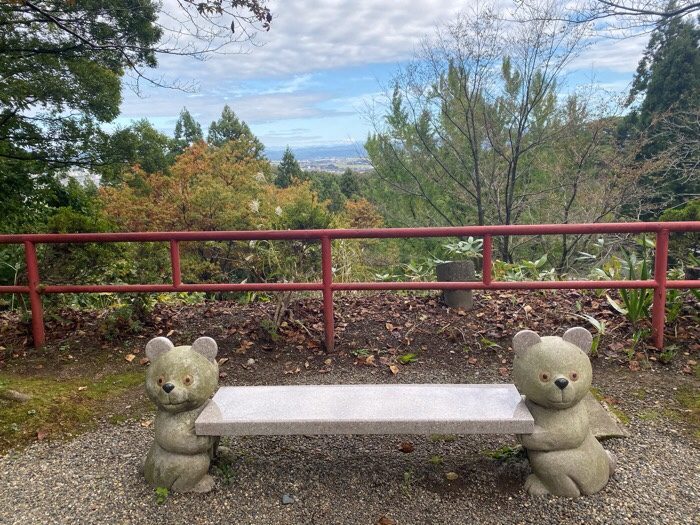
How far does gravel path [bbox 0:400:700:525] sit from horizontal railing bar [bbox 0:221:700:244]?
4.86 ft

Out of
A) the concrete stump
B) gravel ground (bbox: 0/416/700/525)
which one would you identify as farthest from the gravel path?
the concrete stump

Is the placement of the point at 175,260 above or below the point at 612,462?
above

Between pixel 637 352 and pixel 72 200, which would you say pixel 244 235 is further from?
pixel 72 200

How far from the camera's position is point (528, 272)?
304 inches

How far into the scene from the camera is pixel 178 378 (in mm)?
2826

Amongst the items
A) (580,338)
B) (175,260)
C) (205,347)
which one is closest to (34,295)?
(175,260)

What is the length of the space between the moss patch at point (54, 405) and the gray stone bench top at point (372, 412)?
1326 mm

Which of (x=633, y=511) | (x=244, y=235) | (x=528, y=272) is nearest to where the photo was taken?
(x=633, y=511)

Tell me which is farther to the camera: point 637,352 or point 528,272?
point 528,272

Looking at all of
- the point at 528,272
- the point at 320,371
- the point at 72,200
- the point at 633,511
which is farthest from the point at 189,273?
the point at 633,511

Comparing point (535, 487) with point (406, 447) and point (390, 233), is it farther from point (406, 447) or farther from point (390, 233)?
point (390, 233)

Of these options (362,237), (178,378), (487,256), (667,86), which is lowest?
(178,378)

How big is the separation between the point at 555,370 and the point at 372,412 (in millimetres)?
939

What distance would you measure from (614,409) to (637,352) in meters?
1.00
